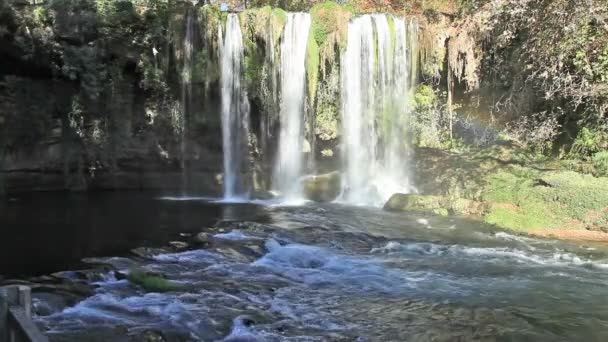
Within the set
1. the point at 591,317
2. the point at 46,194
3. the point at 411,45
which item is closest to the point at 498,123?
the point at 411,45

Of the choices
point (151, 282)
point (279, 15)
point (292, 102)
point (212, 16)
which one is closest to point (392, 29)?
point (279, 15)

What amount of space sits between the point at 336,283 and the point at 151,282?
2843 mm

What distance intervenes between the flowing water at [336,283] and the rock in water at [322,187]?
167 inches

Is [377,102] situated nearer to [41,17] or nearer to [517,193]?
[517,193]

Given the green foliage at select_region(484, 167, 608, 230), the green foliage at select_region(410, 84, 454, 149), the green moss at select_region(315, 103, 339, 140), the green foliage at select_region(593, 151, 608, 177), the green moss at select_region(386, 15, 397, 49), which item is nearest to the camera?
the green foliage at select_region(484, 167, 608, 230)

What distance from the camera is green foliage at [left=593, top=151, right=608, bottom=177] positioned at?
48.6ft

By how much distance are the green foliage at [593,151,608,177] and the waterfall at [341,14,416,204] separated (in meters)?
5.80

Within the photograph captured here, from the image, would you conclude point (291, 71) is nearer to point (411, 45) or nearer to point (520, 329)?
point (411, 45)

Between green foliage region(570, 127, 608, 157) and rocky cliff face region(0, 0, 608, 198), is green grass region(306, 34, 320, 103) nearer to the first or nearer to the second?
rocky cliff face region(0, 0, 608, 198)

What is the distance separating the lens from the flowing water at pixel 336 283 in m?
7.26

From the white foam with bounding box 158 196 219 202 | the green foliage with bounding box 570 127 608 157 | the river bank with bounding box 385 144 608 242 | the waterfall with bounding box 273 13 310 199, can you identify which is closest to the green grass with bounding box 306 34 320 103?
the waterfall with bounding box 273 13 310 199

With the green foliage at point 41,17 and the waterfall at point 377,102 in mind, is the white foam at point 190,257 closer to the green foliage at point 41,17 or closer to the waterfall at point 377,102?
the waterfall at point 377,102

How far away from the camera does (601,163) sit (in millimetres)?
15008

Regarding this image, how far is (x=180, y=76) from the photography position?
19.5 meters
